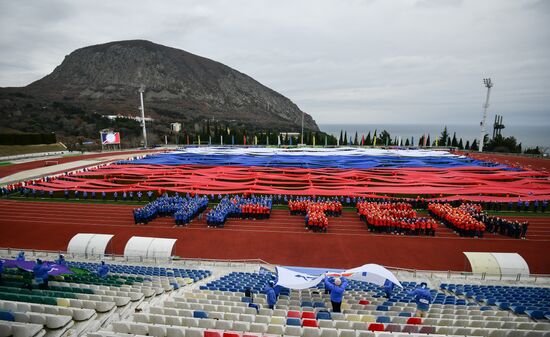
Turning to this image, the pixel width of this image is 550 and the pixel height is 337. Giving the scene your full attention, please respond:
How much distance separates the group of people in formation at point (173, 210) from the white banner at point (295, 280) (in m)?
11.2

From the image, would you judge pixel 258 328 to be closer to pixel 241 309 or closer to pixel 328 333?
pixel 328 333

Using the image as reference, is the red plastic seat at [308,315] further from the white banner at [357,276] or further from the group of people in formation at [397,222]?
the group of people in formation at [397,222]

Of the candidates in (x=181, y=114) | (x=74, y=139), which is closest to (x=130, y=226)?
(x=74, y=139)

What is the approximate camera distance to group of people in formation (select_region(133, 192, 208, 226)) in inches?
730

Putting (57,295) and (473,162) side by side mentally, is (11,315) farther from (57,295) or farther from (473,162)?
(473,162)

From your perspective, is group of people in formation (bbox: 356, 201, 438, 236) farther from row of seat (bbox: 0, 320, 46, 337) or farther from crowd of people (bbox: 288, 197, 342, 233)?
row of seat (bbox: 0, 320, 46, 337)

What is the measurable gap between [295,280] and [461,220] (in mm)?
13293

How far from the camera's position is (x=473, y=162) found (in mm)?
36000

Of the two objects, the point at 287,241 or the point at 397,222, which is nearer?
the point at 287,241

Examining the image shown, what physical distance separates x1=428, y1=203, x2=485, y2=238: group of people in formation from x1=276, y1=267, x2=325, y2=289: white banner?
1250 centimetres

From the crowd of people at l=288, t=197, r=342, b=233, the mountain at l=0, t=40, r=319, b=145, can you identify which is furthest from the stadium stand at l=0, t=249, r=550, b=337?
the mountain at l=0, t=40, r=319, b=145

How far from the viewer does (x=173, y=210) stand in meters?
20.1

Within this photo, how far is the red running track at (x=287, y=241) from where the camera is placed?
14297 millimetres

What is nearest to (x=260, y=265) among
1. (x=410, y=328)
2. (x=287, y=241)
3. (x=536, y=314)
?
(x=287, y=241)
